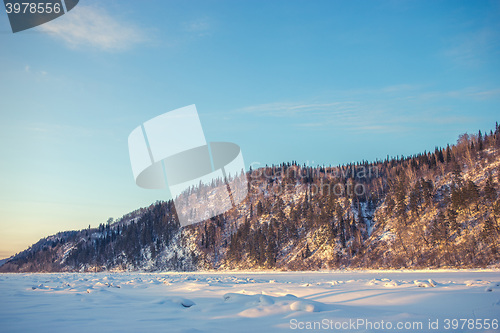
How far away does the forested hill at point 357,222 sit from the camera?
254 ft

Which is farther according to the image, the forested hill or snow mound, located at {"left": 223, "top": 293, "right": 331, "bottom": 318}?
the forested hill

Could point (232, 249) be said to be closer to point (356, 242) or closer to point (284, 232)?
point (284, 232)

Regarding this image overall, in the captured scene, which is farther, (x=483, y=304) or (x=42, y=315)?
(x=483, y=304)

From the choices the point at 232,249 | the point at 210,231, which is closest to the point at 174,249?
the point at 210,231

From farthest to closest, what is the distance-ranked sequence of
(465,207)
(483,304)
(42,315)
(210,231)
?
A: (210,231) → (465,207) → (483,304) → (42,315)

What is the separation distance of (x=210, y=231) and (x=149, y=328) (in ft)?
515

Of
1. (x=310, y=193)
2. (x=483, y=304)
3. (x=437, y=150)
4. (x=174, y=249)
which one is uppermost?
(x=437, y=150)

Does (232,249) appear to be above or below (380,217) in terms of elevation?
below

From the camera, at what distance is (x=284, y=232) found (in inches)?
5143

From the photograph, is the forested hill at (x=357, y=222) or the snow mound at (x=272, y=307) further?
the forested hill at (x=357, y=222)

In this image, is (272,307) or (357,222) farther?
(357,222)

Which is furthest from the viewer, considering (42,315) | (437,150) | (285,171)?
(285,171)

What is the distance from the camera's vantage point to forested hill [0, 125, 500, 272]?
77.6 meters

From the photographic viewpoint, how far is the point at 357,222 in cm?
10969
